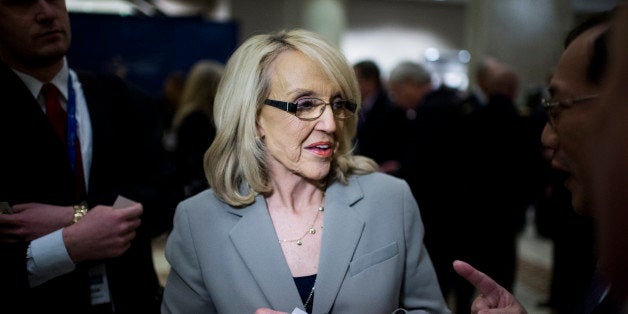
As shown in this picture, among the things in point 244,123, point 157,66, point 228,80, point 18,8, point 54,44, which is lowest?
point 157,66

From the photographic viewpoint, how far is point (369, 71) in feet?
14.5

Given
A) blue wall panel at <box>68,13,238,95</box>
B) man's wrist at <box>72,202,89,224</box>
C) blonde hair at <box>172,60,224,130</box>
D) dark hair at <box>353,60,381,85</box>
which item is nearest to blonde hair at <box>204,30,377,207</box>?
man's wrist at <box>72,202,89,224</box>

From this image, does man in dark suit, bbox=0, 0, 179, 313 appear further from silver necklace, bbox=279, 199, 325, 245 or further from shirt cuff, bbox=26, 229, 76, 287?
silver necklace, bbox=279, 199, 325, 245

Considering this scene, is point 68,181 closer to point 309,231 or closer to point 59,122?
point 59,122

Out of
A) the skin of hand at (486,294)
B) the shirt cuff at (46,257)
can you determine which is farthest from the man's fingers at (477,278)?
the shirt cuff at (46,257)

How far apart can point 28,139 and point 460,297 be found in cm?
327

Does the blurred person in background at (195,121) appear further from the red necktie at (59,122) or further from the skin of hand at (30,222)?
the skin of hand at (30,222)

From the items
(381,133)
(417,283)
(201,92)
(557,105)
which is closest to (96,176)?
(417,283)

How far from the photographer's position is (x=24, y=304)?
1.42 metres

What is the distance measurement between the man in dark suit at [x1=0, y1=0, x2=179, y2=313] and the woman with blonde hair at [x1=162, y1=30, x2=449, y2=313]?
0.67ft

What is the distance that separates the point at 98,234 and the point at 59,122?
16.1 inches

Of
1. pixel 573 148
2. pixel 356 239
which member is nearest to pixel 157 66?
pixel 356 239

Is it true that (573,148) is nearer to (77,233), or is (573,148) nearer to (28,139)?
(77,233)

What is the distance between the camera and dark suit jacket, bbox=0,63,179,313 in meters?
1.46
